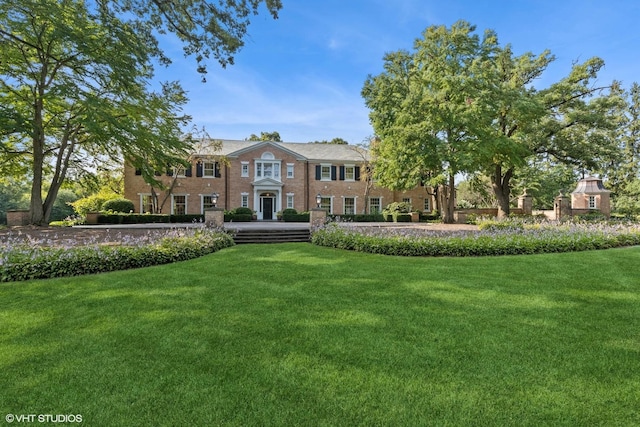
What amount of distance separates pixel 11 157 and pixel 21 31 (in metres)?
7.62

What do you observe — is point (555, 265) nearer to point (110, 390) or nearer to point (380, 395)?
point (380, 395)

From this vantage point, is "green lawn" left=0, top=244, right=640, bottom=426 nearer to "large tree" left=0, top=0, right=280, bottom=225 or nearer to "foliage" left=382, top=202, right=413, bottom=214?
"large tree" left=0, top=0, right=280, bottom=225

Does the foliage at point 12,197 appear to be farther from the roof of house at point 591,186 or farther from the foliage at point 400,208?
the roof of house at point 591,186

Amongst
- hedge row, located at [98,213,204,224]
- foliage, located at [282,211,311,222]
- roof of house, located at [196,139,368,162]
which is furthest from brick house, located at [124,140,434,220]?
foliage, located at [282,211,311,222]

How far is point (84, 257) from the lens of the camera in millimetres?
6953

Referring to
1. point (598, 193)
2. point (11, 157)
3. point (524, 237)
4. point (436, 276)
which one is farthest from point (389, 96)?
point (11, 157)

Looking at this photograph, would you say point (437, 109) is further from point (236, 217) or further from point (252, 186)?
point (252, 186)

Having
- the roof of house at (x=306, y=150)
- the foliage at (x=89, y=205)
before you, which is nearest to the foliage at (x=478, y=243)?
the roof of house at (x=306, y=150)

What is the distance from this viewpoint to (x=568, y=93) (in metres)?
20.7

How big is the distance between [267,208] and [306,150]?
6840mm

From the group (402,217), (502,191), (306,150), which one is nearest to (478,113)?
(502,191)

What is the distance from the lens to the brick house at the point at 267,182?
2636 cm

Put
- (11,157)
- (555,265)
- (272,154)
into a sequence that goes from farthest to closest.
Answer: (272,154), (11,157), (555,265)

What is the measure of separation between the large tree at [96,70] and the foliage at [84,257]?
16.4 ft
